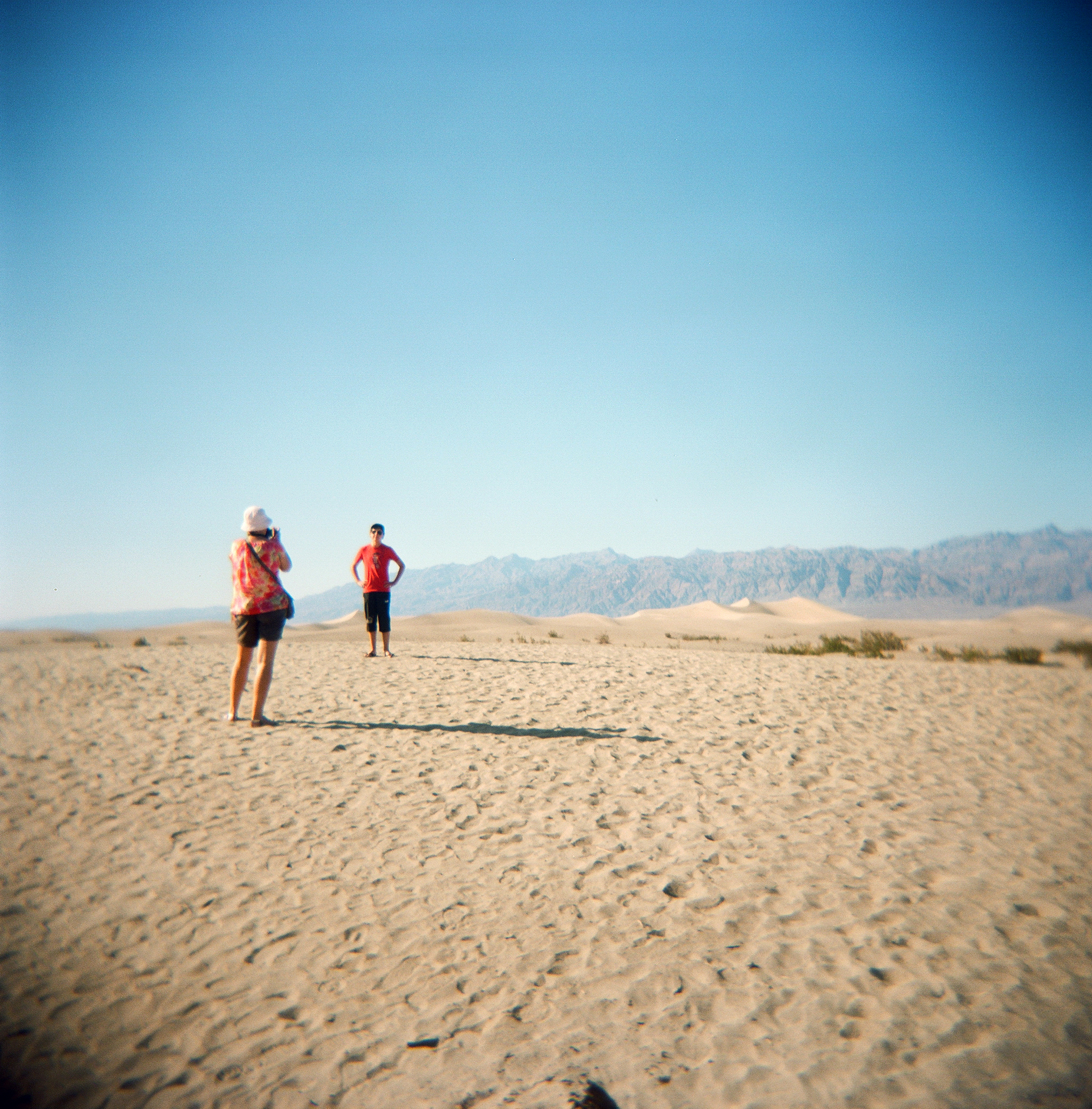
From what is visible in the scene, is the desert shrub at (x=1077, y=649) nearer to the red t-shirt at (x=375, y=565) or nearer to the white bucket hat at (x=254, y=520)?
the red t-shirt at (x=375, y=565)

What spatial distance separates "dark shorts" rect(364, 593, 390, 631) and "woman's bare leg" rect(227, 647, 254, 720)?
4214mm

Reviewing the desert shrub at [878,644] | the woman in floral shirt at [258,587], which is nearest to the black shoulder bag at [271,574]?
the woman in floral shirt at [258,587]

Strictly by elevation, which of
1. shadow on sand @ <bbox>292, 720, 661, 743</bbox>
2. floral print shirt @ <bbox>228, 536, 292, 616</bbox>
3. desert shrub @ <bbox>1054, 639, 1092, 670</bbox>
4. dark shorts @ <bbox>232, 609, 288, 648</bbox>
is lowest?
shadow on sand @ <bbox>292, 720, 661, 743</bbox>

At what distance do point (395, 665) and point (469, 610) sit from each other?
21.4 m

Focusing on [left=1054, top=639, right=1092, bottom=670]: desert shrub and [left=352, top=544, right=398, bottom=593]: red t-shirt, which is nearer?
[left=352, top=544, right=398, bottom=593]: red t-shirt

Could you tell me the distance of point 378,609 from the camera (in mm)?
12148

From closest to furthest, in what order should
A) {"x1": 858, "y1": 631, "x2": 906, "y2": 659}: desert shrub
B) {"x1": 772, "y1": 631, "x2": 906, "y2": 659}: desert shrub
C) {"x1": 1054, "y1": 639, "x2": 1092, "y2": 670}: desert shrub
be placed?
{"x1": 1054, "y1": 639, "x2": 1092, "y2": 670}: desert shrub → {"x1": 858, "y1": 631, "x2": 906, "y2": 659}: desert shrub → {"x1": 772, "y1": 631, "x2": 906, "y2": 659}: desert shrub

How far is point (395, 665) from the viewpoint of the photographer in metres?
12.6

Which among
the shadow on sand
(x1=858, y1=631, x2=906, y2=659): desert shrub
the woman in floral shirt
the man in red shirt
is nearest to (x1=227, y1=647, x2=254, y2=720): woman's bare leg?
the woman in floral shirt

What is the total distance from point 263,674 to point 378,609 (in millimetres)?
4813

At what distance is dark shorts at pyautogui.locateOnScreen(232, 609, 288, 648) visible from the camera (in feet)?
23.0

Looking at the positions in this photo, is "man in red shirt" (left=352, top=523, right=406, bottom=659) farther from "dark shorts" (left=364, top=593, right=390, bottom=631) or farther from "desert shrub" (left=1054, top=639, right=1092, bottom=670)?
"desert shrub" (left=1054, top=639, right=1092, bottom=670)

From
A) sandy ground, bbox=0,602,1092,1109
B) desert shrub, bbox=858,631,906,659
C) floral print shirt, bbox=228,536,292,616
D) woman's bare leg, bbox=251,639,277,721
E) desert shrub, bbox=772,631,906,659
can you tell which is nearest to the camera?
sandy ground, bbox=0,602,1092,1109

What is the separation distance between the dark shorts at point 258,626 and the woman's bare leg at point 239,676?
12 centimetres
